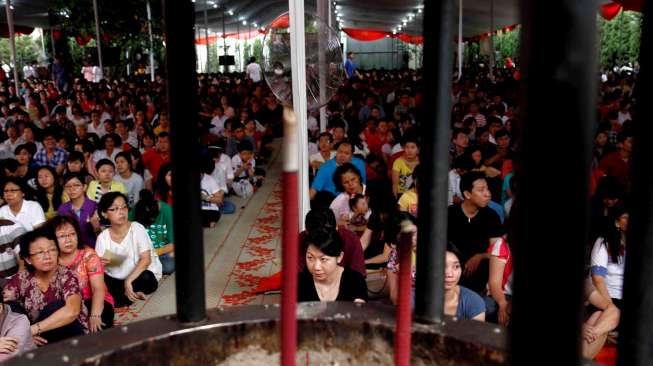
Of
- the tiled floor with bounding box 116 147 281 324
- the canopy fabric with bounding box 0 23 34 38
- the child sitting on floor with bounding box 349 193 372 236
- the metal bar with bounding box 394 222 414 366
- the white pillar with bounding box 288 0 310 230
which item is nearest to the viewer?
the metal bar with bounding box 394 222 414 366

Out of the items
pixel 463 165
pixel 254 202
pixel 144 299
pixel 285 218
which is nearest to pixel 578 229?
pixel 285 218

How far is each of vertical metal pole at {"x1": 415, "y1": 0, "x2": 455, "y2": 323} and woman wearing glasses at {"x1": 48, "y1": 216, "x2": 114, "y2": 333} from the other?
2955 mm

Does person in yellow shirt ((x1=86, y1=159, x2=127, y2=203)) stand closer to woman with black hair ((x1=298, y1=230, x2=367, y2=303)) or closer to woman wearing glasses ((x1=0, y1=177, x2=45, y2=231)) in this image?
woman wearing glasses ((x1=0, y1=177, x2=45, y2=231))

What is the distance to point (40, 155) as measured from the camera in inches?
251

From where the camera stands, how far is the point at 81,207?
4523 millimetres

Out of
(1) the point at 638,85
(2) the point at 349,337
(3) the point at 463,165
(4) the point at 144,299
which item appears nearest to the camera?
(1) the point at 638,85

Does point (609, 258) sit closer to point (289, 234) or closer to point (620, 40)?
point (289, 234)

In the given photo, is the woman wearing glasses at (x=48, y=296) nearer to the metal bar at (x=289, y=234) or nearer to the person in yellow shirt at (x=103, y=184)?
the person in yellow shirt at (x=103, y=184)

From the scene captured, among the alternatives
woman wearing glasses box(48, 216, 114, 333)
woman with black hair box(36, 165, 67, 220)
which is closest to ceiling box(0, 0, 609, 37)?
woman with black hair box(36, 165, 67, 220)

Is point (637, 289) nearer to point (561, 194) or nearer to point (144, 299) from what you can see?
point (561, 194)

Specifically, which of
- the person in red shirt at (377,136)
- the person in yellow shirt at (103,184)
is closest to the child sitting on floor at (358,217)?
the person in yellow shirt at (103,184)

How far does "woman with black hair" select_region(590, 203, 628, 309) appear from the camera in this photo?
3072 millimetres

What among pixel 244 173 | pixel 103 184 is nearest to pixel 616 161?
pixel 244 173

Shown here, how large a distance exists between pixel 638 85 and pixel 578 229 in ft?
0.81
